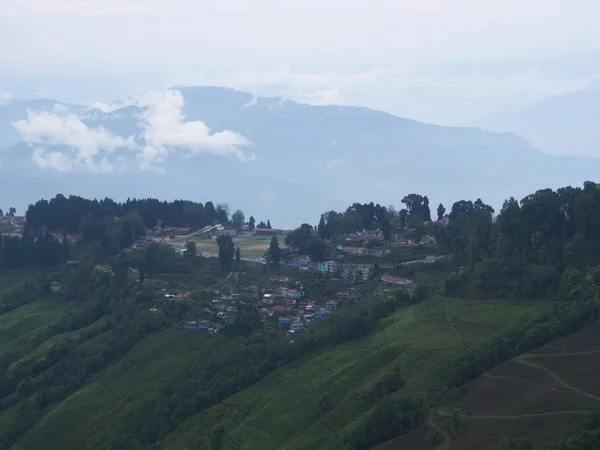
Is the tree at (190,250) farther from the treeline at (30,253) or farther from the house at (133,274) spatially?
the treeline at (30,253)

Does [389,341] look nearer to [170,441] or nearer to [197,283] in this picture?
[170,441]

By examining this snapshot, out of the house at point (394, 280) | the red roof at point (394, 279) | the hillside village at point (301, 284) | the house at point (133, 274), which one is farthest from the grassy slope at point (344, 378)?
the house at point (133, 274)

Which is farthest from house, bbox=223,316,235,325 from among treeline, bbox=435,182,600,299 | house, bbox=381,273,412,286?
treeline, bbox=435,182,600,299

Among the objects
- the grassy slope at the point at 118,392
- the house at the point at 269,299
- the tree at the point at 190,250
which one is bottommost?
the grassy slope at the point at 118,392

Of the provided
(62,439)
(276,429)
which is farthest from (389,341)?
(62,439)

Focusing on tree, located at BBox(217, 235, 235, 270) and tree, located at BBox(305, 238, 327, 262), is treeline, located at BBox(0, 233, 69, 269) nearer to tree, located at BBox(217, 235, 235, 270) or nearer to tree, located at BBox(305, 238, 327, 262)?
tree, located at BBox(217, 235, 235, 270)
